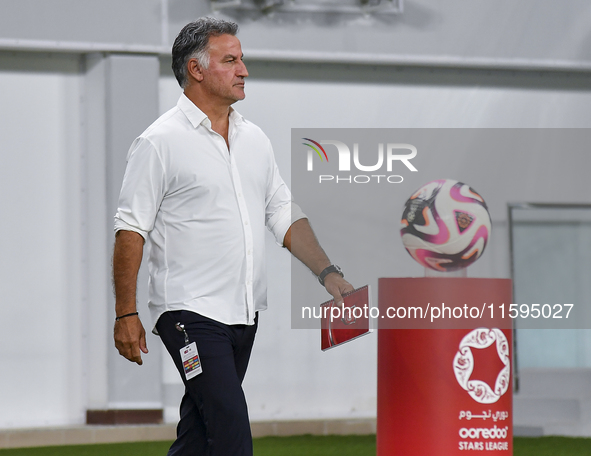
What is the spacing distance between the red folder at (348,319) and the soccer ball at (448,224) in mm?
708

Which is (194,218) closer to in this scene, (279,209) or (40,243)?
(279,209)

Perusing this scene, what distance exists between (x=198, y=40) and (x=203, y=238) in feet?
2.22

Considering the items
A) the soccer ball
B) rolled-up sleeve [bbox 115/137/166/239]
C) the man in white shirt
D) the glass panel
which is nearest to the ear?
the man in white shirt

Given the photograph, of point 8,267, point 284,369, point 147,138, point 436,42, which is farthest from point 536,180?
point 147,138

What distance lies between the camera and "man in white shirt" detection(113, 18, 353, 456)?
250 cm

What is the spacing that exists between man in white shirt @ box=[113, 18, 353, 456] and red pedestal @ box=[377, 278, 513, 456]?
602 millimetres

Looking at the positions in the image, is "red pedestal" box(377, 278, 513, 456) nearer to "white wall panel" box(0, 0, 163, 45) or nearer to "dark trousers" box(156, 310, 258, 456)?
"dark trousers" box(156, 310, 258, 456)

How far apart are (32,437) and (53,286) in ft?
3.42

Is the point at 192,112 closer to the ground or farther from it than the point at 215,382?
farther from it

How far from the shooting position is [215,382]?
2.47 meters

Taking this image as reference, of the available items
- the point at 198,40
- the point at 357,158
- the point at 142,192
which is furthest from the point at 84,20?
the point at 142,192

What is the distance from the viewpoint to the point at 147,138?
8.59ft

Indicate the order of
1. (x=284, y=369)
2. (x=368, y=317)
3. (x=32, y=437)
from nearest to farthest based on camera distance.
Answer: (x=368, y=317), (x=32, y=437), (x=284, y=369)

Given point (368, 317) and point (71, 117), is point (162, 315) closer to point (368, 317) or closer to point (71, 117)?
point (368, 317)
